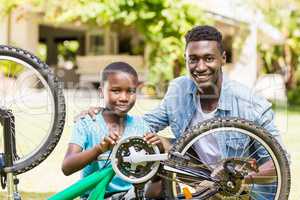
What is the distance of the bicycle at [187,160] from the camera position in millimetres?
3082

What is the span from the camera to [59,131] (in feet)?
11.0

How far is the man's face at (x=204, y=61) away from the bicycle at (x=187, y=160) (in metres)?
0.34

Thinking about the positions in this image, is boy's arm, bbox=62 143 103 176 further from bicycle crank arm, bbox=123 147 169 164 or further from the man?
the man

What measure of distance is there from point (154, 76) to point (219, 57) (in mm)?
12677

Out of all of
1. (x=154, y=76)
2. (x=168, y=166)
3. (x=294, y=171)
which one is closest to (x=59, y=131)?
(x=168, y=166)

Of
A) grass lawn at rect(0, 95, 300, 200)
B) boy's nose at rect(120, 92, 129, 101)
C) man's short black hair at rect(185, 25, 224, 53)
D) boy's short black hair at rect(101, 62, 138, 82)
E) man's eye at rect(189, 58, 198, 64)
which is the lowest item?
grass lawn at rect(0, 95, 300, 200)

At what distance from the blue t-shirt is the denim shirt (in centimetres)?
23

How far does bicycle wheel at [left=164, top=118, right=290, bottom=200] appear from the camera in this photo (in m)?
3.11

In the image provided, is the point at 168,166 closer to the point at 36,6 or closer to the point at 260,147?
the point at 260,147

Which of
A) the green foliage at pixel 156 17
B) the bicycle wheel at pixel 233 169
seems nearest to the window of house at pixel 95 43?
the green foliage at pixel 156 17

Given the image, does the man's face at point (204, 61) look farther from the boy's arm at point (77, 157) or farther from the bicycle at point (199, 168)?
the boy's arm at point (77, 157)

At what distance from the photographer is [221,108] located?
359 cm

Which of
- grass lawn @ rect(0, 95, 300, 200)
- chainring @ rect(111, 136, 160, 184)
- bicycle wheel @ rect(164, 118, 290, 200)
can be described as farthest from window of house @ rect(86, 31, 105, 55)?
chainring @ rect(111, 136, 160, 184)

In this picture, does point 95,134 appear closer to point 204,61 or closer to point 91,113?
point 91,113
